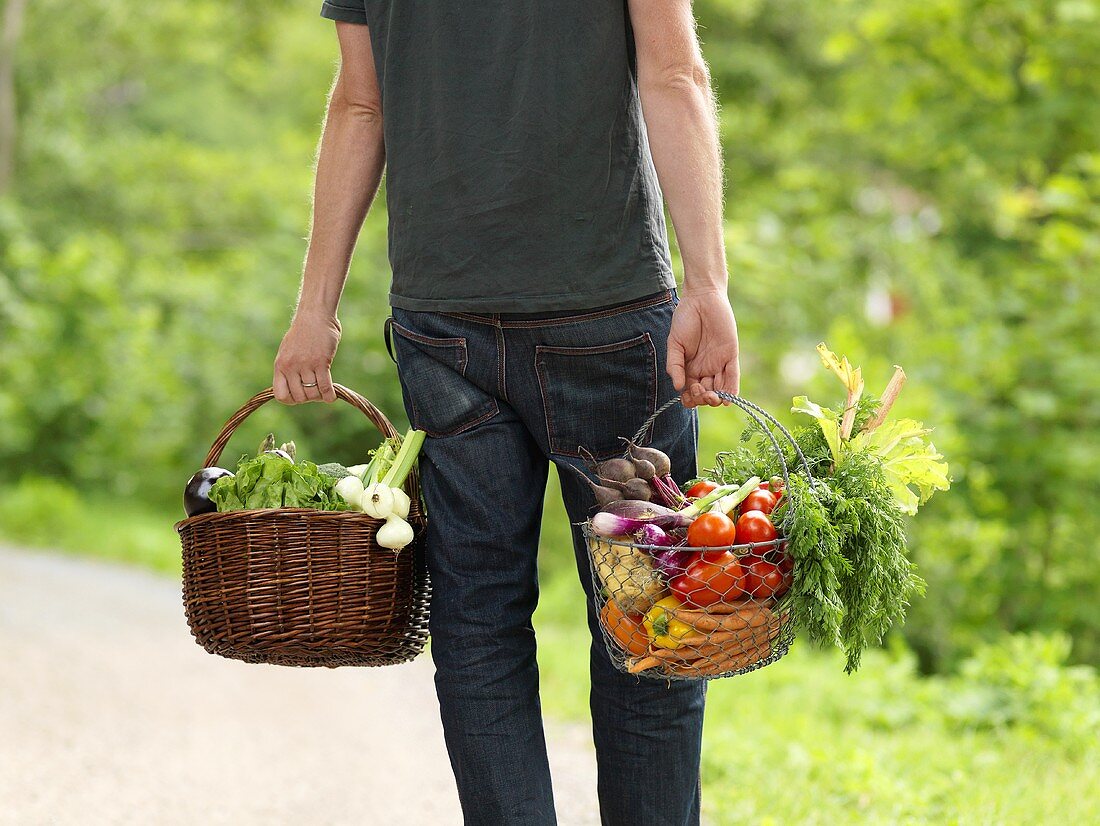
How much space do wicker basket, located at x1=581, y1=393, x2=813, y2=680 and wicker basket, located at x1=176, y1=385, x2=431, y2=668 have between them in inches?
17.6

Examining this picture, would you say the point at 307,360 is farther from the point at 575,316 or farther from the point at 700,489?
the point at 700,489

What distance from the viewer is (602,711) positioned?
2150 mm

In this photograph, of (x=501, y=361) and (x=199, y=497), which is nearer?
(x=501, y=361)

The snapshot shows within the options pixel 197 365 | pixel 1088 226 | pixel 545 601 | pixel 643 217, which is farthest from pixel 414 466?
pixel 197 365

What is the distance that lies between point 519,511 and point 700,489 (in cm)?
33

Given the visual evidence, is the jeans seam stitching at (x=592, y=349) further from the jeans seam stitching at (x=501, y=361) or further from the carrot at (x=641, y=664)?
the carrot at (x=641, y=664)

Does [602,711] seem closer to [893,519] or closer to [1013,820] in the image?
[893,519]

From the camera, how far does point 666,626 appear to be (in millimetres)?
1801

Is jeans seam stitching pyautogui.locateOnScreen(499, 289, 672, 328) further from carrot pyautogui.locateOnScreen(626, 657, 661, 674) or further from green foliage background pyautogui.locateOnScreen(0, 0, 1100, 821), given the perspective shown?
green foliage background pyautogui.locateOnScreen(0, 0, 1100, 821)

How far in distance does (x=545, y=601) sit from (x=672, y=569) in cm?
511

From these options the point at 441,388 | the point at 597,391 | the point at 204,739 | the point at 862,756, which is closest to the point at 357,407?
the point at 441,388

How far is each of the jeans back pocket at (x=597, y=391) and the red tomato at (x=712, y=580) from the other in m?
0.33

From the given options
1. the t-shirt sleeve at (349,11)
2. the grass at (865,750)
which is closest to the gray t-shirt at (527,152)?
the t-shirt sleeve at (349,11)

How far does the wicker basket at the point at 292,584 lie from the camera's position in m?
2.08
